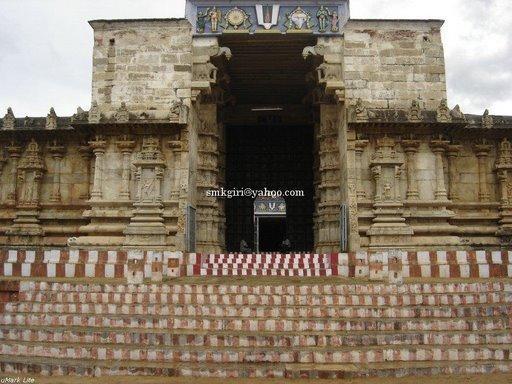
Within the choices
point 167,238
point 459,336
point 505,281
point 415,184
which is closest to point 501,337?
point 459,336

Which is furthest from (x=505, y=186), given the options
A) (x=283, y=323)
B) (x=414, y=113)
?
(x=283, y=323)

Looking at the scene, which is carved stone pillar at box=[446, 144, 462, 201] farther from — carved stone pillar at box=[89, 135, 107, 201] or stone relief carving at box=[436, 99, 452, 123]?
carved stone pillar at box=[89, 135, 107, 201]

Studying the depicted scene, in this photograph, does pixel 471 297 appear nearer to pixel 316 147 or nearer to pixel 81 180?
pixel 316 147

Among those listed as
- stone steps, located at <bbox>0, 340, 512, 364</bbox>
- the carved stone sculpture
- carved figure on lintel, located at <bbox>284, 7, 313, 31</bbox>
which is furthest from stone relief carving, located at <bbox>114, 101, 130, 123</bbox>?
stone steps, located at <bbox>0, 340, 512, 364</bbox>

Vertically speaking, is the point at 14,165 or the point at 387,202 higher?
the point at 14,165

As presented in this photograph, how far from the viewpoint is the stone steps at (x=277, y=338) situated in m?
6.68

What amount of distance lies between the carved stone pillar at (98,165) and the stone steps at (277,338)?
7.15 m

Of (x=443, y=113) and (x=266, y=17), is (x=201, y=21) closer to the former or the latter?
(x=266, y=17)

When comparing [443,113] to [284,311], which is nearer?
[284,311]

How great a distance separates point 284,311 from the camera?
742cm

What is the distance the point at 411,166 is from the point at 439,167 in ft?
2.65

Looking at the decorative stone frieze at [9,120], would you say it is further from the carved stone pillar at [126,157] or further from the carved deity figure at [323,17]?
the carved deity figure at [323,17]

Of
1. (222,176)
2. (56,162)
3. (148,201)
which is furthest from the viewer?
(222,176)

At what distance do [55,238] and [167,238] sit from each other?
4064mm
